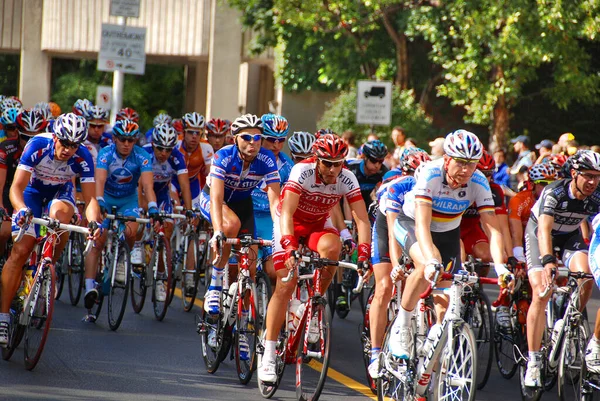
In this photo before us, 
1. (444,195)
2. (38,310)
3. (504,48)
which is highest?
(504,48)

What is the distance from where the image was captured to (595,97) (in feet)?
83.8

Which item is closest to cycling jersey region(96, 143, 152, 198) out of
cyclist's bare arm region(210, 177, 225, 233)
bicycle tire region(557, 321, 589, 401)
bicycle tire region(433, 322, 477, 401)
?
cyclist's bare arm region(210, 177, 225, 233)

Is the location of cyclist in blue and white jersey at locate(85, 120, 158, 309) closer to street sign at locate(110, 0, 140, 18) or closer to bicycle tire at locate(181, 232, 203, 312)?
bicycle tire at locate(181, 232, 203, 312)

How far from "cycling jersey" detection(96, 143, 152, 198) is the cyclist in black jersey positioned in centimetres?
469

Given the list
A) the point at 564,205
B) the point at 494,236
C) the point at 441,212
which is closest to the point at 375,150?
the point at 564,205

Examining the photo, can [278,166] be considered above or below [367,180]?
above

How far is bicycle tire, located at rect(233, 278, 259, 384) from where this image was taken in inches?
323

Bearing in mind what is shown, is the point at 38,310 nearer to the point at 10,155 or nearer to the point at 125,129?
the point at 10,155

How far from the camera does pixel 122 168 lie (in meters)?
11.6

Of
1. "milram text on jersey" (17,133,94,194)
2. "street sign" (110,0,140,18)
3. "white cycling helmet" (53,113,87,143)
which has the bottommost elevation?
"milram text on jersey" (17,133,94,194)

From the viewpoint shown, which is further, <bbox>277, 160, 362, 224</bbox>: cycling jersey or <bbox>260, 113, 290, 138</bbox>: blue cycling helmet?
<bbox>260, 113, 290, 138</bbox>: blue cycling helmet

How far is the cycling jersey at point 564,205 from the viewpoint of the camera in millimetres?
8305

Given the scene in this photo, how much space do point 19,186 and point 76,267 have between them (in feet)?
9.86

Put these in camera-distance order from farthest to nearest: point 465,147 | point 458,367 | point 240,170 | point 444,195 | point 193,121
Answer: point 193,121, point 240,170, point 444,195, point 465,147, point 458,367
